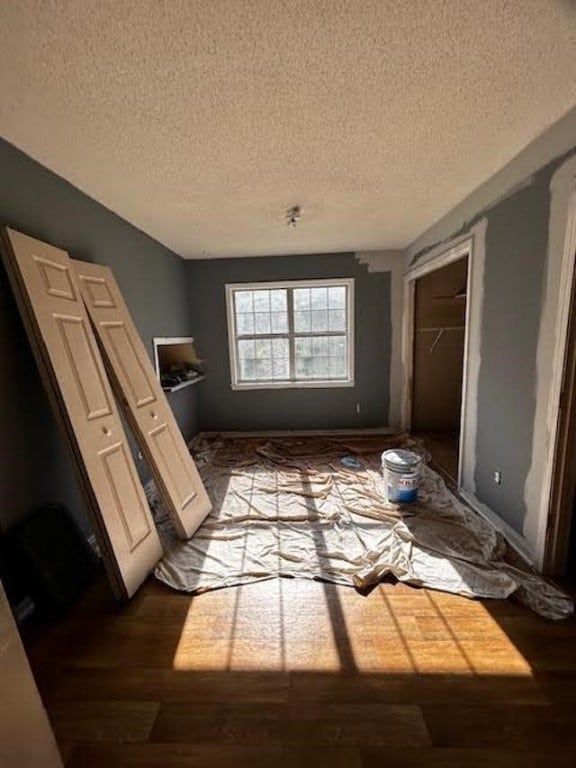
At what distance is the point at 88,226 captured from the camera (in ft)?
7.95

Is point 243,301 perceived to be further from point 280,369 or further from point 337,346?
point 337,346

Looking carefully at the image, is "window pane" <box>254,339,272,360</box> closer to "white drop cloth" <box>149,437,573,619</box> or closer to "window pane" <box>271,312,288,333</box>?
"window pane" <box>271,312,288,333</box>

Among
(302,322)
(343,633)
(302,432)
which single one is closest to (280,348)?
(302,322)

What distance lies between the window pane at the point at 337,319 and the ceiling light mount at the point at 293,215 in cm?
163

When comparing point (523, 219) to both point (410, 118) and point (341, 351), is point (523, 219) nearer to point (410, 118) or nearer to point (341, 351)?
point (410, 118)

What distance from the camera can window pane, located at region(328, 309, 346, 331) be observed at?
182 inches

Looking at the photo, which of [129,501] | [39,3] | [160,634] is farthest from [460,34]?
[160,634]

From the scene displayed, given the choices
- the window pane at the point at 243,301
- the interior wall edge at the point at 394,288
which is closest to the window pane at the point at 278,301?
the window pane at the point at 243,301

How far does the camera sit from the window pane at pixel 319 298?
4.59m

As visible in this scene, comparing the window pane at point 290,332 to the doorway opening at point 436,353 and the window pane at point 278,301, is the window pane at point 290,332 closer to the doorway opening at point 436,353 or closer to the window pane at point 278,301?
the window pane at point 278,301

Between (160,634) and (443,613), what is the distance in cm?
143

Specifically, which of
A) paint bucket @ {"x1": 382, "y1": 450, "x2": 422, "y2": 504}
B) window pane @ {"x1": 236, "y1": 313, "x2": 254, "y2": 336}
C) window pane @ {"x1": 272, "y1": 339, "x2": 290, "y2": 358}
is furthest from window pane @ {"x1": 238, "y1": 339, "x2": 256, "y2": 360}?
paint bucket @ {"x1": 382, "y1": 450, "x2": 422, "y2": 504}

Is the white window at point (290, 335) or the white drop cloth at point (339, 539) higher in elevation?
the white window at point (290, 335)

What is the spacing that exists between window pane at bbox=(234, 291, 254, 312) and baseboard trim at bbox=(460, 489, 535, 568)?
3.41m
